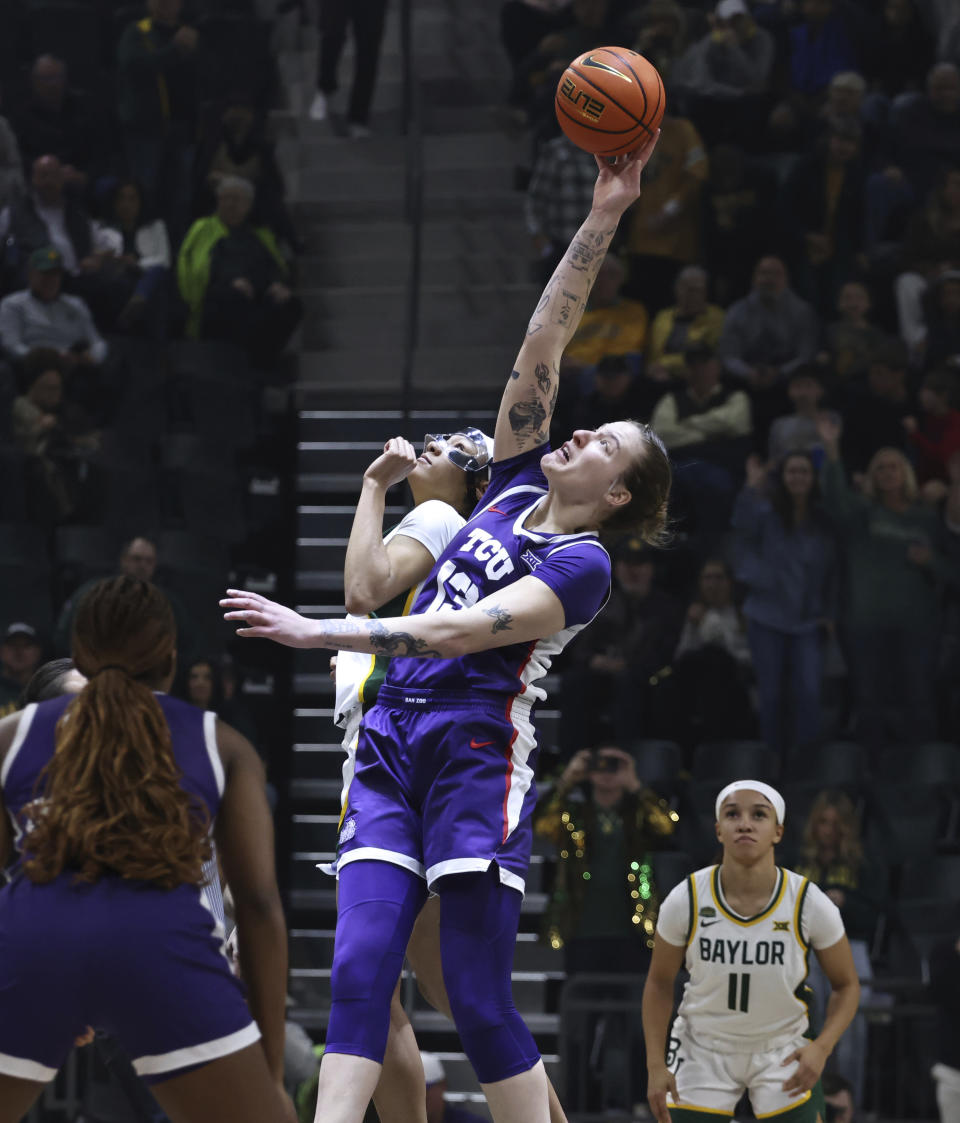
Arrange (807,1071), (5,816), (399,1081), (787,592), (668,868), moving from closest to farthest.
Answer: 1. (5,816)
2. (399,1081)
3. (807,1071)
4. (668,868)
5. (787,592)

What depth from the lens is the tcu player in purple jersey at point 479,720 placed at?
359 cm

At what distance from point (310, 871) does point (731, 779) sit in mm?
2449

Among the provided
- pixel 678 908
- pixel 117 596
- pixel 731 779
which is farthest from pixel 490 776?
pixel 731 779

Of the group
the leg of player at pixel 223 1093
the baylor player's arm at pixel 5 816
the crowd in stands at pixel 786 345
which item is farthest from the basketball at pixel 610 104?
the crowd in stands at pixel 786 345

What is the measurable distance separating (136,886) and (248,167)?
9334mm

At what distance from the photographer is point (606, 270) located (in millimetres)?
10656

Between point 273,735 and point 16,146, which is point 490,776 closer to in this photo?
point 273,735

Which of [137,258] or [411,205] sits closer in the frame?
[137,258]

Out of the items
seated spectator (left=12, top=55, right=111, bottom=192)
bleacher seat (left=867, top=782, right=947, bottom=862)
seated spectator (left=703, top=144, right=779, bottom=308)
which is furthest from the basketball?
seated spectator (left=12, top=55, right=111, bottom=192)

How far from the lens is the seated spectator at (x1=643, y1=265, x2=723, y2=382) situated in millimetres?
10695

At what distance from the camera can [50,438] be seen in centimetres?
1054

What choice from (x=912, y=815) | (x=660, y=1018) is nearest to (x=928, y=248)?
(x=912, y=815)

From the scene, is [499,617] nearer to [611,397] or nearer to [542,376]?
[542,376]

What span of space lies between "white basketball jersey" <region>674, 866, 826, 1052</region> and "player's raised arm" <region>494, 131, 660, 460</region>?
2.17m
